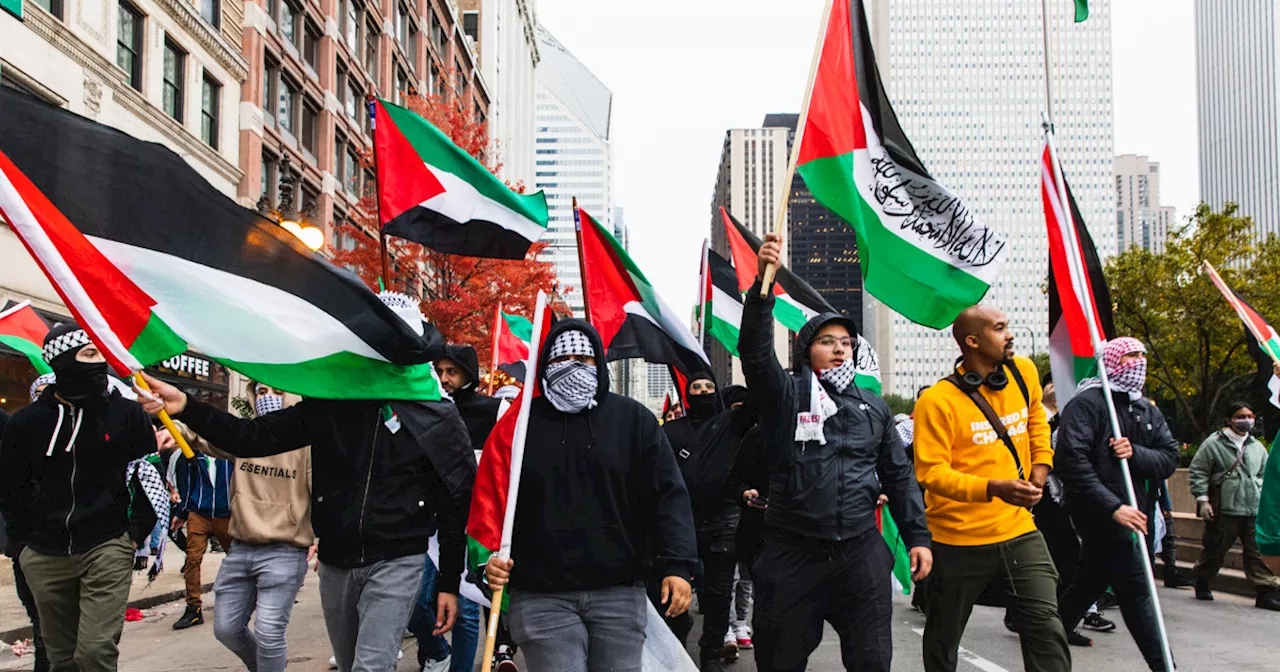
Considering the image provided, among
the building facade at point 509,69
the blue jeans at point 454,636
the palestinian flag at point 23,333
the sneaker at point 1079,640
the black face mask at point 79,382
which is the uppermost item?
the building facade at point 509,69

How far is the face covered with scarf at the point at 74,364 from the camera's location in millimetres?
5254

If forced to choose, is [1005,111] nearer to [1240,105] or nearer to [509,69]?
[1240,105]

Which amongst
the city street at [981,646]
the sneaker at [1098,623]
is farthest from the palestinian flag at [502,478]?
the sneaker at [1098,623]

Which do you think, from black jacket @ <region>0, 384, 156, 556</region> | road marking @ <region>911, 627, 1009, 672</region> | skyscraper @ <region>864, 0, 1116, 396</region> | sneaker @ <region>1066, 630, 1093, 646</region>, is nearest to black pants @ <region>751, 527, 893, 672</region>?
road marking @ <region>911, 627, 1009, 672</region>

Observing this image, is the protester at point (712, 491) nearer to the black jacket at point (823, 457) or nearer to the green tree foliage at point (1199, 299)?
the black jacket at point (823, 457)

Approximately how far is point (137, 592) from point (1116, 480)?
1000 centimetres

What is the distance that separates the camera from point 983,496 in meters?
4.97

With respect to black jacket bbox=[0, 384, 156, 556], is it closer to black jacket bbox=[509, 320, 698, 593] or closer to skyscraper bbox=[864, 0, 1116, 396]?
black jacket bbox=[509, 320, 698, 593]

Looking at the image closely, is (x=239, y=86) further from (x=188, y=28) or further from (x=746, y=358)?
(x=746, y=358)

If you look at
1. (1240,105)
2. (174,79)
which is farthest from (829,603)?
(1240,105)

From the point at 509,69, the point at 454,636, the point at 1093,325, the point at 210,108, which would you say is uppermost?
the point at 509,69

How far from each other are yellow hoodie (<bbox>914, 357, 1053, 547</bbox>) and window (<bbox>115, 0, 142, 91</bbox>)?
59.5 feet

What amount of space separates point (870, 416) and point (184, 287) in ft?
10.1

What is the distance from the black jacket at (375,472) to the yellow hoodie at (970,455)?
2.15 m
